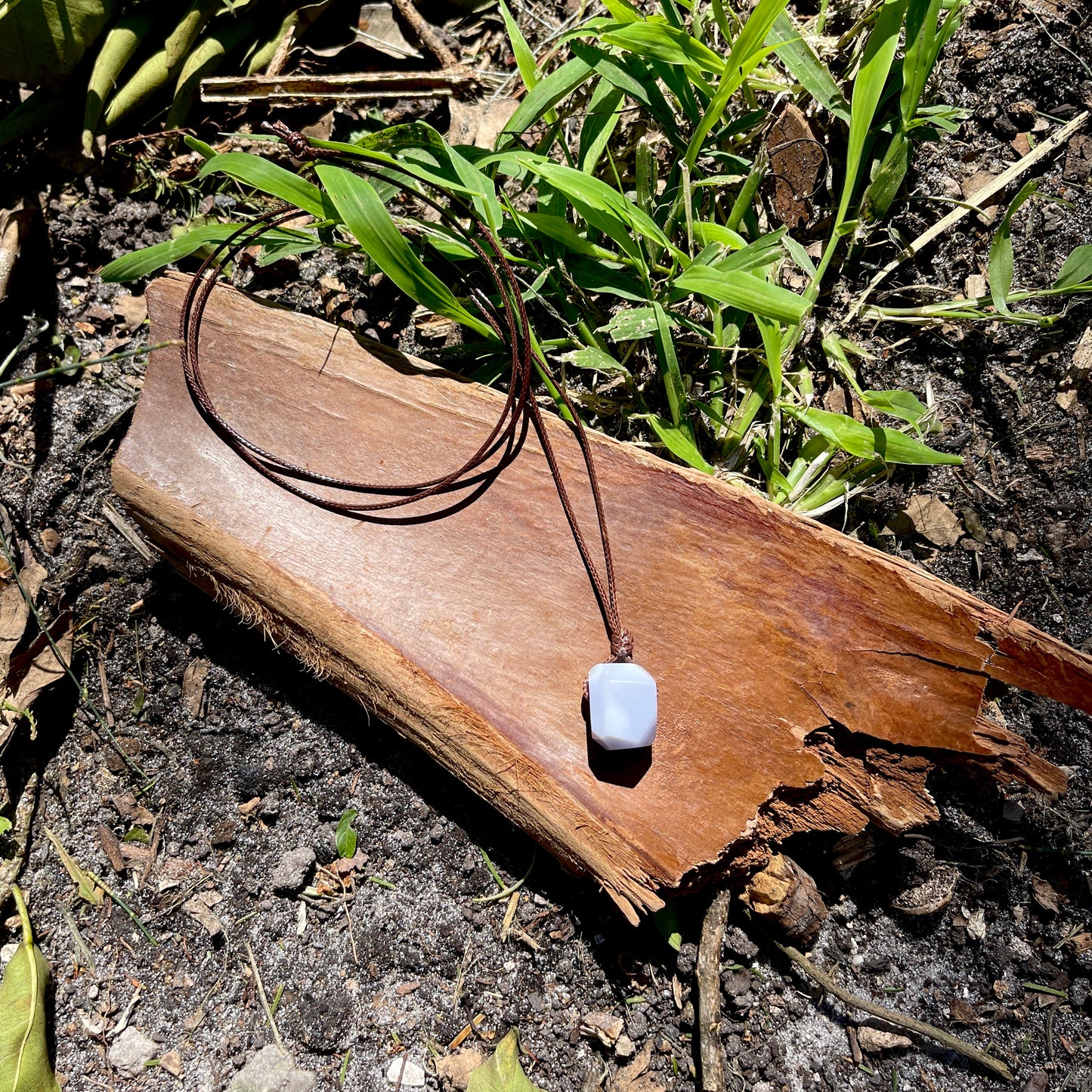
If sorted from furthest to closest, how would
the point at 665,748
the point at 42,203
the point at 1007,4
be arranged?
the point at 42,203
the point at 1007,4
the point at 665,748

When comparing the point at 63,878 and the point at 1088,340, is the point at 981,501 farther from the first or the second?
the point at 63,878

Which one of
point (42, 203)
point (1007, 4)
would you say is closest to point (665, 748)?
point (1007, 4)

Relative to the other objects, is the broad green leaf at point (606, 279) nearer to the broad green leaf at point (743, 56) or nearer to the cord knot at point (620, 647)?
the broad green leaf at point (743, 56)

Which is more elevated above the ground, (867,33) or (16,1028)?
(867,33)

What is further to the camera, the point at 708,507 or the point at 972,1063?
the point at 972,1063

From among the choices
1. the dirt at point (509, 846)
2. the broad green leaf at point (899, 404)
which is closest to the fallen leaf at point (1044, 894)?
the dirt at point (509, 846)

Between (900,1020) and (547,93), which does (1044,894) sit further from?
(547,93)

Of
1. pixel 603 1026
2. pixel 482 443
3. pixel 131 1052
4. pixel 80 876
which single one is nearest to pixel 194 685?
pixel 80 876

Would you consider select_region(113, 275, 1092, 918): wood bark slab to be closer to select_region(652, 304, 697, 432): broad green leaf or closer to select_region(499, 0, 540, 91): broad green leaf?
select_region(652, 304, 697, 432): broad green leaf
